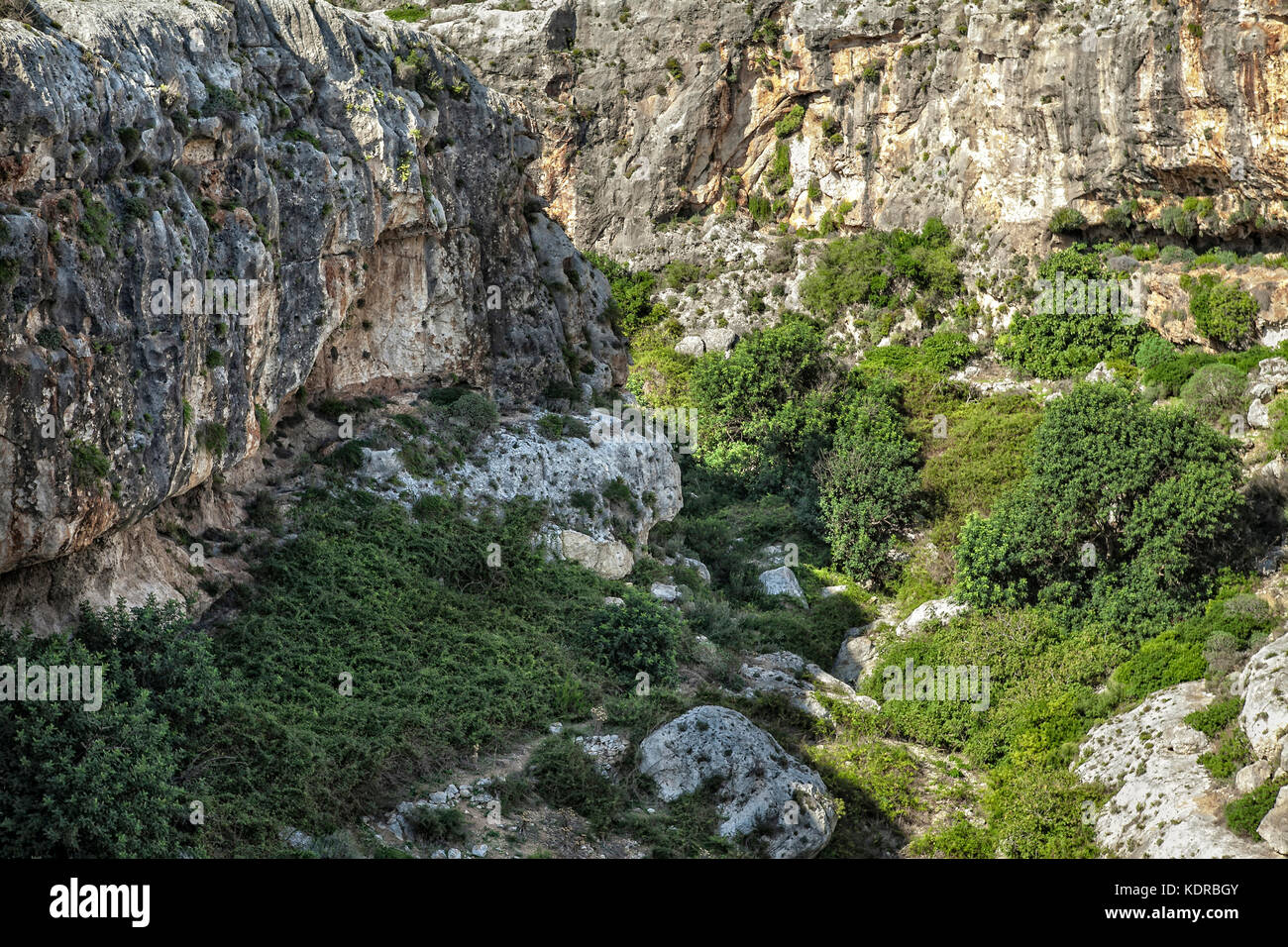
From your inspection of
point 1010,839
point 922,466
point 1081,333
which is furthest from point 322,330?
point 1081,333

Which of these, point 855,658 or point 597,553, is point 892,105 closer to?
point 855,658

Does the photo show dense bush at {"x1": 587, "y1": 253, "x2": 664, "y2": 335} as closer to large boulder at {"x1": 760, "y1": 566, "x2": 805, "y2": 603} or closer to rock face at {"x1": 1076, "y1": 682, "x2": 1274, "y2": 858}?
large boulder at {"x1": 760, "y1": 566, "x2": 805, "y2": 603}

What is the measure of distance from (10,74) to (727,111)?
54677 mm

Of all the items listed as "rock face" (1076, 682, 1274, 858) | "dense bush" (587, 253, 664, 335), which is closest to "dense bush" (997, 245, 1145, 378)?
"dense bush" (587, 253, 664, 335)

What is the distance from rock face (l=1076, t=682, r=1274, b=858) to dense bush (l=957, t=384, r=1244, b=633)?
4.43 meters

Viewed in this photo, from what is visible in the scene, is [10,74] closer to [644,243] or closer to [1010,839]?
[1010,839]

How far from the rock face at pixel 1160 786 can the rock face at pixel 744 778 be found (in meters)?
7.21

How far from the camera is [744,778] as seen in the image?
20.9 meters

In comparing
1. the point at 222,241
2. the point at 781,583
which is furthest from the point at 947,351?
the point at 222,241

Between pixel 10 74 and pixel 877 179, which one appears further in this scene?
pixel 877 179

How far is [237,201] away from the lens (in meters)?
21.1
